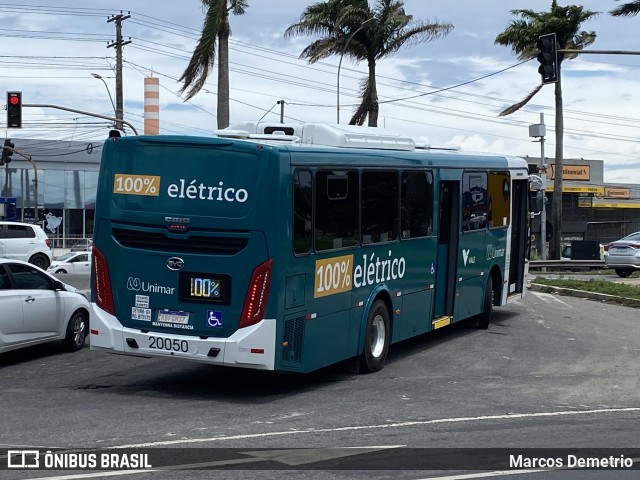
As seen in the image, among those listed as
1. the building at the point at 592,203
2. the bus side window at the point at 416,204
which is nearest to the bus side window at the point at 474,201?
the bus side window at the point at 416,204

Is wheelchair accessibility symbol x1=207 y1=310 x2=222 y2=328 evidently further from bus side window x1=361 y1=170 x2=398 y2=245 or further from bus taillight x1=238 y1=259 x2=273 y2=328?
bus side window x1=361 y1=170 x2=398 y2=245

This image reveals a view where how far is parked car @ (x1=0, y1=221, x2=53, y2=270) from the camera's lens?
1300 inches

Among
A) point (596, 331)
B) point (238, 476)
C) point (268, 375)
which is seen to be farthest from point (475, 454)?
point (596, 331)

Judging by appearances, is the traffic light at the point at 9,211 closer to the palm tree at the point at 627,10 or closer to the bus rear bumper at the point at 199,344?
the palm tree at the point at 627,10

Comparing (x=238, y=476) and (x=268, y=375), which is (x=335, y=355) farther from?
(x=238, y=476)

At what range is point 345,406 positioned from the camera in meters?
11.0

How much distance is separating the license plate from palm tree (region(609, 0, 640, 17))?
106 feet

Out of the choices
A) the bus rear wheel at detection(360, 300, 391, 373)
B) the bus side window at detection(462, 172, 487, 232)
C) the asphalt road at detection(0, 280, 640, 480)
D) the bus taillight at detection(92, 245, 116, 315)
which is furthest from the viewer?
the bus side window at detection(462, 172, 487, 232)

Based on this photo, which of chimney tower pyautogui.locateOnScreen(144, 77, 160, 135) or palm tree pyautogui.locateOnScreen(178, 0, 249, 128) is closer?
palm tree pyautogui.locateOnScreen(178, 0, 249, 128)

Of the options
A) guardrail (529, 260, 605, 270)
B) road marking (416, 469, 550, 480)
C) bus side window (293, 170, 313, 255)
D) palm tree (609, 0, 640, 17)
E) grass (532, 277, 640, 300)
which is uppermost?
palm tree (609, 0, 640, 17)

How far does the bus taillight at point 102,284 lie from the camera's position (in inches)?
461

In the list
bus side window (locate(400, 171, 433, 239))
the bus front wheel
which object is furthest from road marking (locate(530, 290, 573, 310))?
bus side window (locate(400, 171, 433, 239))

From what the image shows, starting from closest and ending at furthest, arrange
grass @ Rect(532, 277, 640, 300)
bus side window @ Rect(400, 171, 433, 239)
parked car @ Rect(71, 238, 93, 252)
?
bus side window @ Rect(400, 171, 433, 239), grass @ Rect(532, 277, 640, 300), parked car @ Rect(71, 238, 93, 252)

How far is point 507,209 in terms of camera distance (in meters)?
18.6
